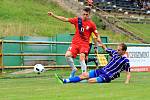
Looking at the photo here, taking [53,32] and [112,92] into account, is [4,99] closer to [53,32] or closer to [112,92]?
[112,92]

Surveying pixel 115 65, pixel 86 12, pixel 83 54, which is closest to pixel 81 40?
pixel 83 54

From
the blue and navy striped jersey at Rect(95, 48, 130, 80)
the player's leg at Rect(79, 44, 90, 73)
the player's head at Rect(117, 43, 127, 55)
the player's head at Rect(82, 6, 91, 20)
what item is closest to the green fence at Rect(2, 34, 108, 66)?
the player's leg at Rect(79, 44, 90, 73)

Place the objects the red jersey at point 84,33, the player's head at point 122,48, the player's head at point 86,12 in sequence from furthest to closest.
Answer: the red jersey at point 84,33 → the player's head at point 86,12 → the player's head at point 122,48

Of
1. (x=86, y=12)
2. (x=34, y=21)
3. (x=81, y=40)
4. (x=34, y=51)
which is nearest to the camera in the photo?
(x=86, y=12)

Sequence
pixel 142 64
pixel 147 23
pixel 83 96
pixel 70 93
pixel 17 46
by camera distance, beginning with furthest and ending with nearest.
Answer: pixel 147 23 < pixel 142 64 < pixel 17 46 < pixel 70 93 < pixel 83 96

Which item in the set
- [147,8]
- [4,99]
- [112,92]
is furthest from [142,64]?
[147,8]

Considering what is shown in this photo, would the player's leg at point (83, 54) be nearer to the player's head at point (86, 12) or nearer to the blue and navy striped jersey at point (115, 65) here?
the player's head at point (86, 12)

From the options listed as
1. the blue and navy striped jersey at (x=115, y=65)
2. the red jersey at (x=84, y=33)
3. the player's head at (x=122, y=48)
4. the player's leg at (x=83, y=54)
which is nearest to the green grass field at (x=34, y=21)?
the red jersey at (x=84, y=33)

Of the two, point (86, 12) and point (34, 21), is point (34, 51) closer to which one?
point (86, 12)

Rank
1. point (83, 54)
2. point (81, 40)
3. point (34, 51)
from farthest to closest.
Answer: point (34, 51), point (81, 40), point (83, 54)

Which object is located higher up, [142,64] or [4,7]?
[4,7]

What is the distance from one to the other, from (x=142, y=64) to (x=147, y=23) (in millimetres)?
27196

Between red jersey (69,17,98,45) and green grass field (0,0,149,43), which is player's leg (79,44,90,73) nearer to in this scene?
red jersey (69,17,98,45)

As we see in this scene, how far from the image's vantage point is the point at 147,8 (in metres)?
58.4
